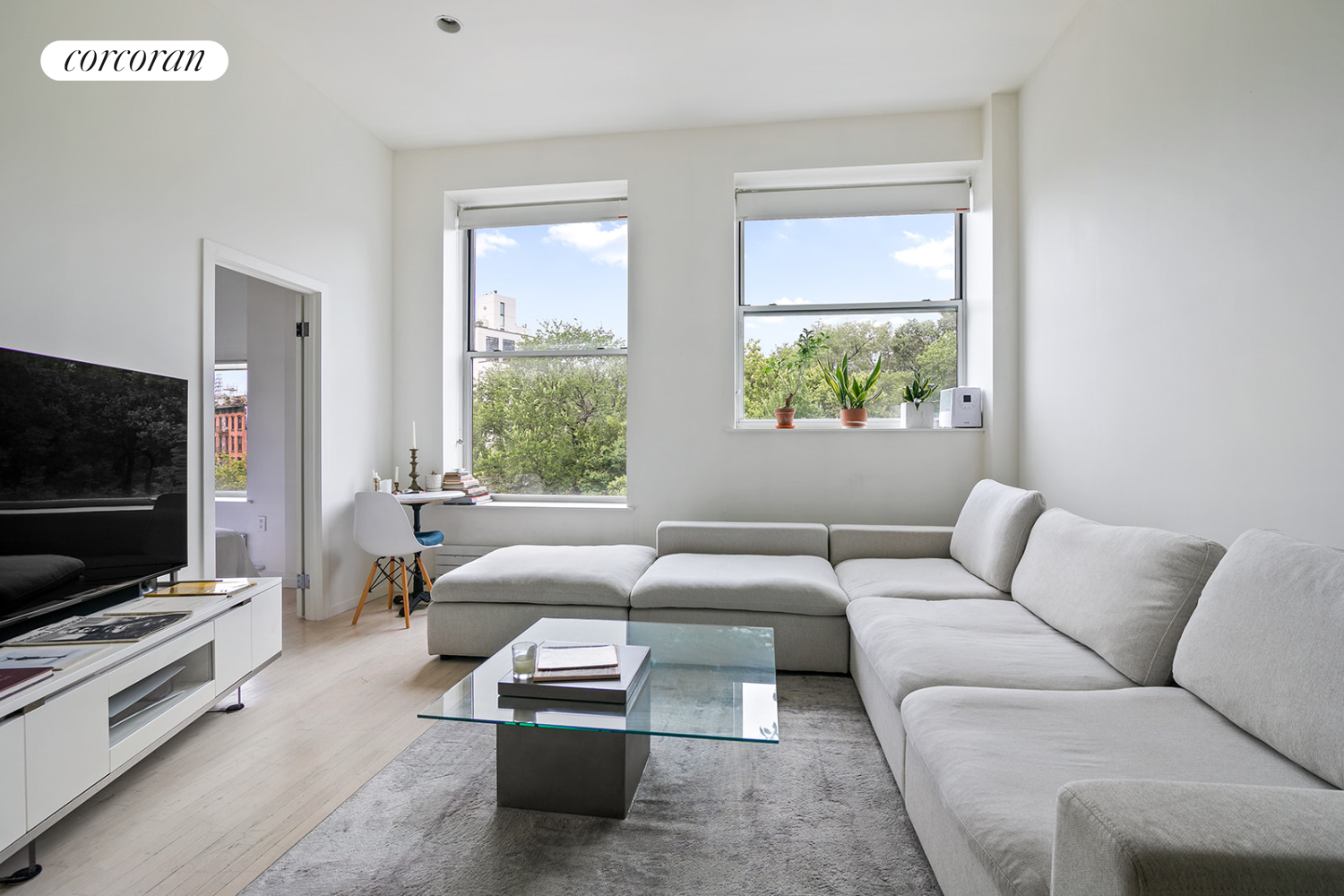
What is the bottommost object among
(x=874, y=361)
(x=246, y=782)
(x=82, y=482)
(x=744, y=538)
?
(x=246, y=782)

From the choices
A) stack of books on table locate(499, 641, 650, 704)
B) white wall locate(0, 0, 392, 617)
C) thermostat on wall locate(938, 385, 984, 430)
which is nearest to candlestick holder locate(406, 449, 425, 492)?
white wall locate(0, 0, 392, 617)

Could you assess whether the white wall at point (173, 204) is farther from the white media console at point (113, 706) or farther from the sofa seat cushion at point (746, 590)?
the sofa seat cushion at point (746, 590)

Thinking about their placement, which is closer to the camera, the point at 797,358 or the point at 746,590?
the point at 746,590

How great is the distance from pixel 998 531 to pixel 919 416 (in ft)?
4.72

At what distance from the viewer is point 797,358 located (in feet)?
14.6

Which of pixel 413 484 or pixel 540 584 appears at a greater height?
pixel 413 484

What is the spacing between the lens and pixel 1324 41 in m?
1.76

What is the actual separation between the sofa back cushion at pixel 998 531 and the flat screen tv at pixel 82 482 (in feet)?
10.9

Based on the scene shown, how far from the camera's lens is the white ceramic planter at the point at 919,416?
13.7 ft

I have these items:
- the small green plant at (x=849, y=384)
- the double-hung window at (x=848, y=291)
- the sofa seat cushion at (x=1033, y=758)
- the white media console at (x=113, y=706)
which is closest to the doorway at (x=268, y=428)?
the white media console at (x=113, y=706)

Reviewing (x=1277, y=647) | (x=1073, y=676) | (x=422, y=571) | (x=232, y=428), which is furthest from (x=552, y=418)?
(x=1277, y=647)

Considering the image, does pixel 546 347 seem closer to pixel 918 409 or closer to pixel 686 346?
pixel 686 346

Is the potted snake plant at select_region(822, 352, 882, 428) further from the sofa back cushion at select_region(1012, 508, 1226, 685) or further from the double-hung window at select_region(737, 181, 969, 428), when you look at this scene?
the sofa back cushion at select_region(1012, 508, 1226, 685)

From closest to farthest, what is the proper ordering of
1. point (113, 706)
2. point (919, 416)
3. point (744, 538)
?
point (113, 706), point (744, 538), point (919, 416)
